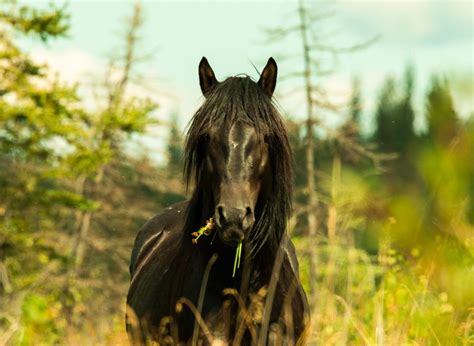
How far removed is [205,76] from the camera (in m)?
5.95

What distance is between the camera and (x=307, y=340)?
5.33 metres

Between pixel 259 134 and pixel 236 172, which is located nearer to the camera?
pixel 236 172

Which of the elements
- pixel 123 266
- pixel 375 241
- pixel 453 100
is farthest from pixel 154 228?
pixel 123 266

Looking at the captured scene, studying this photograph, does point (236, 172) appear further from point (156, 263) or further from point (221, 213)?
point (156, 263)

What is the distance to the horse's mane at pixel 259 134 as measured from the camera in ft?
16.8

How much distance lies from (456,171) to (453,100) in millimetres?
310

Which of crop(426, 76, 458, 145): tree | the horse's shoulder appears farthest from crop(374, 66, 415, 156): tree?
crop(426, 76, 458, 145): tree

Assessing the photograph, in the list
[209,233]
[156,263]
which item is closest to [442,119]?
[209,233]

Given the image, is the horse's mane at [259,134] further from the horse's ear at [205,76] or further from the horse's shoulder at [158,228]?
the horse's shoulder at [158,228]

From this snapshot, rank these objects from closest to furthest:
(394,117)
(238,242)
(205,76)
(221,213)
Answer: (221,213) < (238,242) < (205,76) < (394,117)

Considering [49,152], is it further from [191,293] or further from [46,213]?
[191,293]

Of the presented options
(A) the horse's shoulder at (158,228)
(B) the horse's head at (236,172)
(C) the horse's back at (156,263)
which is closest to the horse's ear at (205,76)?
(B) the horse's head at (236,172)

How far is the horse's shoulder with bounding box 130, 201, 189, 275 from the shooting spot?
7.39 m

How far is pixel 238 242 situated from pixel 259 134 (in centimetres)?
80
